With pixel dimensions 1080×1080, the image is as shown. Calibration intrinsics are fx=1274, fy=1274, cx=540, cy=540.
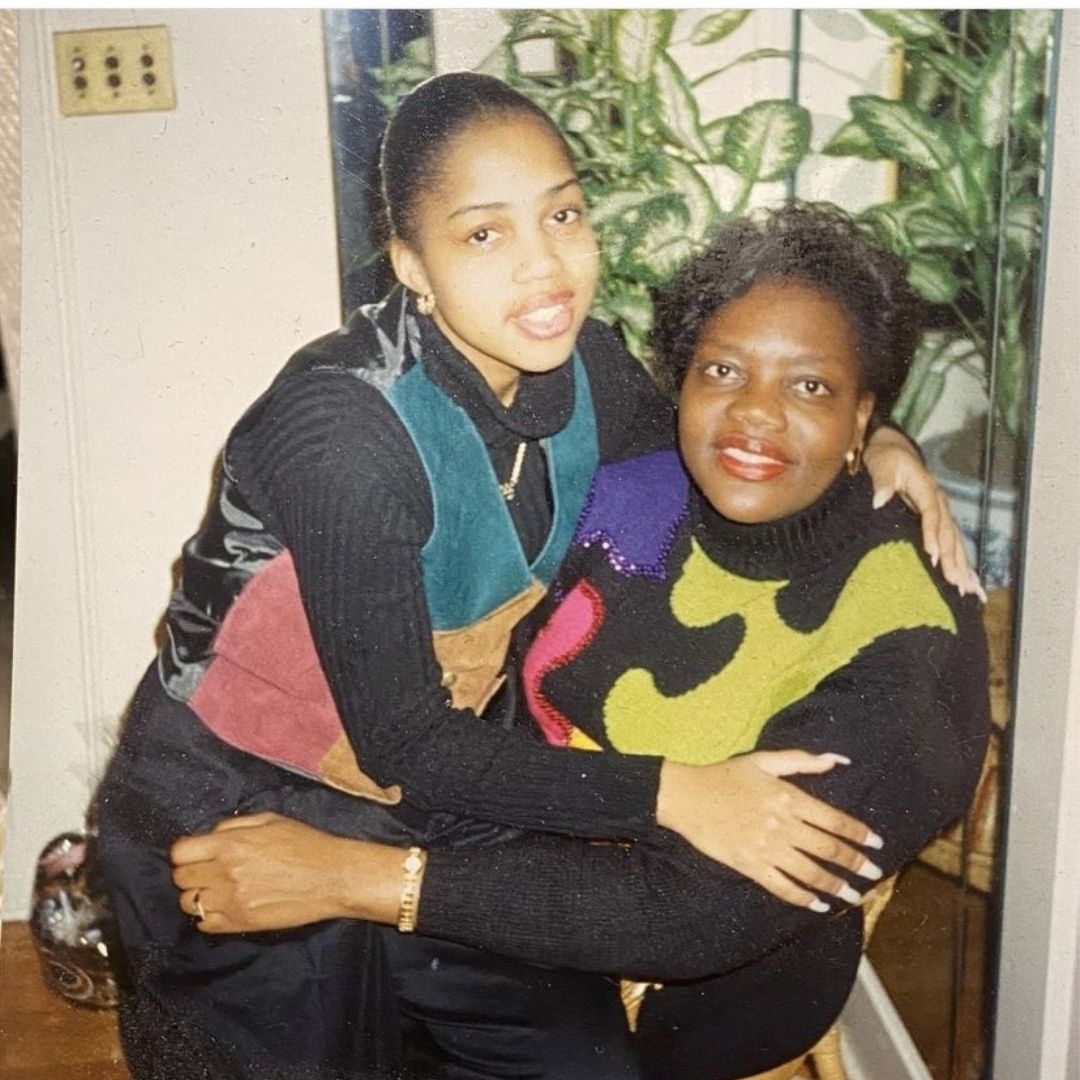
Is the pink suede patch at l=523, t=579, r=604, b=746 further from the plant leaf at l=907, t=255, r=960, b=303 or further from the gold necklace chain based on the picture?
the plant leaf at l=907, t=255, r=960, b=303

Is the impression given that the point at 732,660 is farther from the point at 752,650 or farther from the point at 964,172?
the point at 964,172

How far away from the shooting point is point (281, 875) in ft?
3.88

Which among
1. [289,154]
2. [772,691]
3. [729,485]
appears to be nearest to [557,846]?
[772,691]

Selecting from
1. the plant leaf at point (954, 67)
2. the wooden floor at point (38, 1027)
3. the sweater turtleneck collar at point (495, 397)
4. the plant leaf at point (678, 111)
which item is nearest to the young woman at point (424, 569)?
the sweater turtleneck collar at point (495, 397)

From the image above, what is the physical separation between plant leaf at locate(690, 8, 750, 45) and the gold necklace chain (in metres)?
0.38

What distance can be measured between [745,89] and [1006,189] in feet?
0.83

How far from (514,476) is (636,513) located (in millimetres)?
123

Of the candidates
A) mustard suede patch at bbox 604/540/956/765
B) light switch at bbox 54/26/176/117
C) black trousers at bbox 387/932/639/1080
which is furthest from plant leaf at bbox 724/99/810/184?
black trousers at bbox 387/932/639/1080

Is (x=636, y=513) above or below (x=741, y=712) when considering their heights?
above

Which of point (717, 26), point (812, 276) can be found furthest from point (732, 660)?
point (717, 26)

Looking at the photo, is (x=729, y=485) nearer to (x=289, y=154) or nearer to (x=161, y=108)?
(x=289, y=154)

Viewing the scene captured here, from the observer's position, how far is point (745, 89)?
1119 mm

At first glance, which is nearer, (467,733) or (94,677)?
(467,733)

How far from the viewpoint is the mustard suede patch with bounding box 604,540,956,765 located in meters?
1.15
